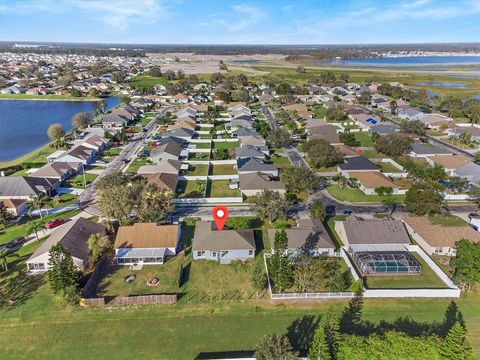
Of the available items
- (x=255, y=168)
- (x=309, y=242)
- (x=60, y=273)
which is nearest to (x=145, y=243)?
(x=60, y=273)

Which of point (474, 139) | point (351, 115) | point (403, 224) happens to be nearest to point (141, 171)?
point (403, 224)

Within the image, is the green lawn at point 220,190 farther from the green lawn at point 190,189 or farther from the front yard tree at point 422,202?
the front yard tree at point 422,202

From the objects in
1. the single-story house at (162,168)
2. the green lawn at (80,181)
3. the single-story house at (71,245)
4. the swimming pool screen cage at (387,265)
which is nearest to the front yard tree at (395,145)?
the swimming pool screen cage at (387,265)

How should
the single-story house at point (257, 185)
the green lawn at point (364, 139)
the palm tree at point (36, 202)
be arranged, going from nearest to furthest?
the palm tree at point (36, 202) < the single-story house at point (257, 185) < the green lawn at point (364, 139)

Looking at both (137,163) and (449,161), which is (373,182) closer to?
(449,161)

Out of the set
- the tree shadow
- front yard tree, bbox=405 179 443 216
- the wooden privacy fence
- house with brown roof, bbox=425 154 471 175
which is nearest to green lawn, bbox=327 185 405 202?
front yard tree, bbox=405 179 443 216

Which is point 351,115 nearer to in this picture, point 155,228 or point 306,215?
point 306,215
